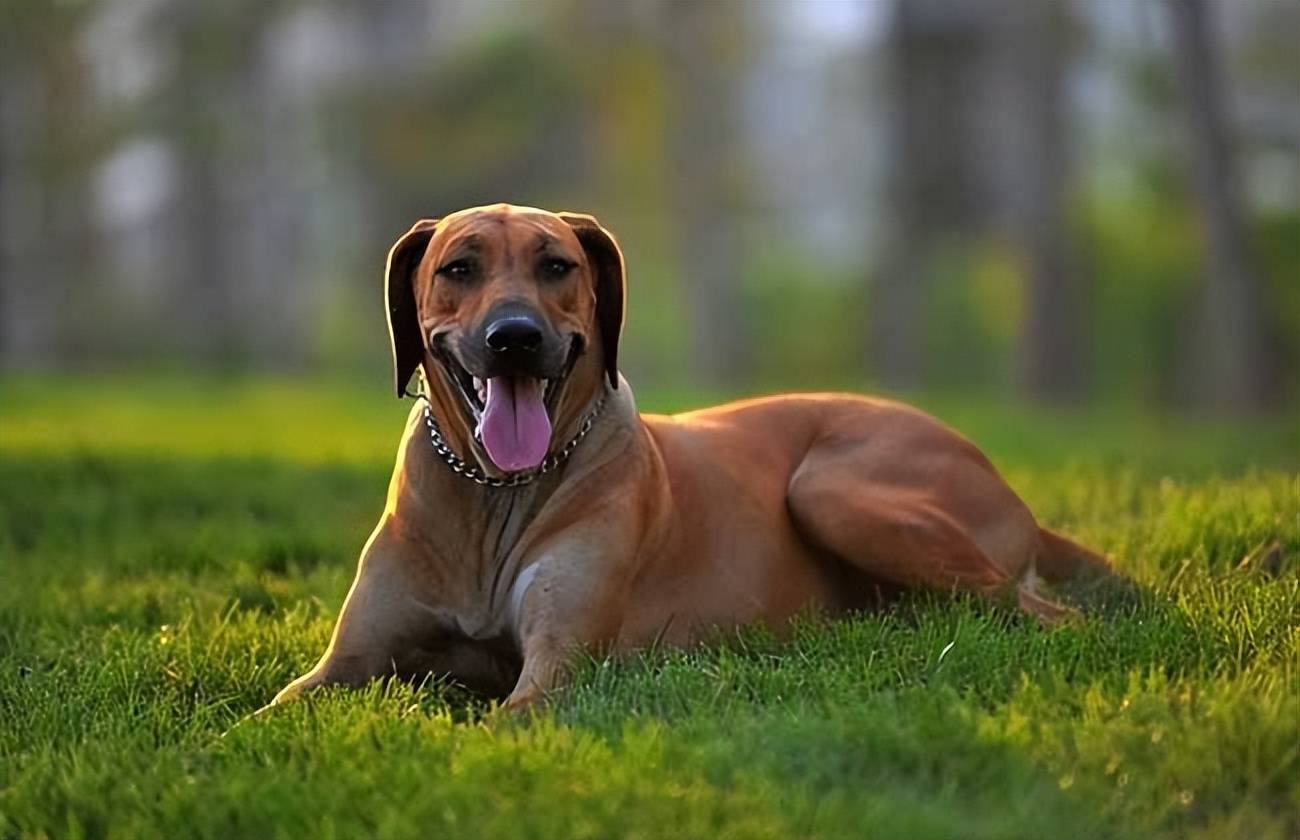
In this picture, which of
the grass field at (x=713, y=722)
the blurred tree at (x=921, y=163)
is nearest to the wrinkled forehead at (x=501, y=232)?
the grass field at (x=713, y=722)

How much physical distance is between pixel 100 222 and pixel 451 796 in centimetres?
3265

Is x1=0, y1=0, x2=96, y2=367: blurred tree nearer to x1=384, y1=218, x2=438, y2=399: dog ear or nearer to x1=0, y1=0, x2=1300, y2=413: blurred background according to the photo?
x1=0, y1=0, x2=1300, y2=413: blurred background

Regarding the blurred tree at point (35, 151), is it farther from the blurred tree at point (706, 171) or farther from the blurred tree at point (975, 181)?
the blurred tree at point (975, 181)

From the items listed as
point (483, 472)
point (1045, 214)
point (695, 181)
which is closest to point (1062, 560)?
point (483, 472)

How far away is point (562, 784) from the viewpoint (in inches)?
146

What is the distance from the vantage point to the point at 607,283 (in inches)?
205

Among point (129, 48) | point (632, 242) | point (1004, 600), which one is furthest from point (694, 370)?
point (1004, 600)

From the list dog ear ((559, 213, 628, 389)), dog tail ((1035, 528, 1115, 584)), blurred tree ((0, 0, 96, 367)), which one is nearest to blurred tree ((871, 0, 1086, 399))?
blurred tree ((0, 0, 96, 367))

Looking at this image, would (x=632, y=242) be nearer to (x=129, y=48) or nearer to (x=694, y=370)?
(x=694, y=370)

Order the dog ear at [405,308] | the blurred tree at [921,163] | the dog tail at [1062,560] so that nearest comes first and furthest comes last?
the dog ear at [405,308]
the dog tail at [1062,560]
the blurred tree at [921,163]

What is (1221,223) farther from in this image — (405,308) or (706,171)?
(706,171)

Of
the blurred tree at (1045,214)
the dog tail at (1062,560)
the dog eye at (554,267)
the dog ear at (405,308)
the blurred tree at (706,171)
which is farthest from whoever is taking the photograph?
the blurred tree at (706,171)

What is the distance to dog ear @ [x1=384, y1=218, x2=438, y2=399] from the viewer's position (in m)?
5.08

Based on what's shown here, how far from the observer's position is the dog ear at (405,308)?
16.7 ft
